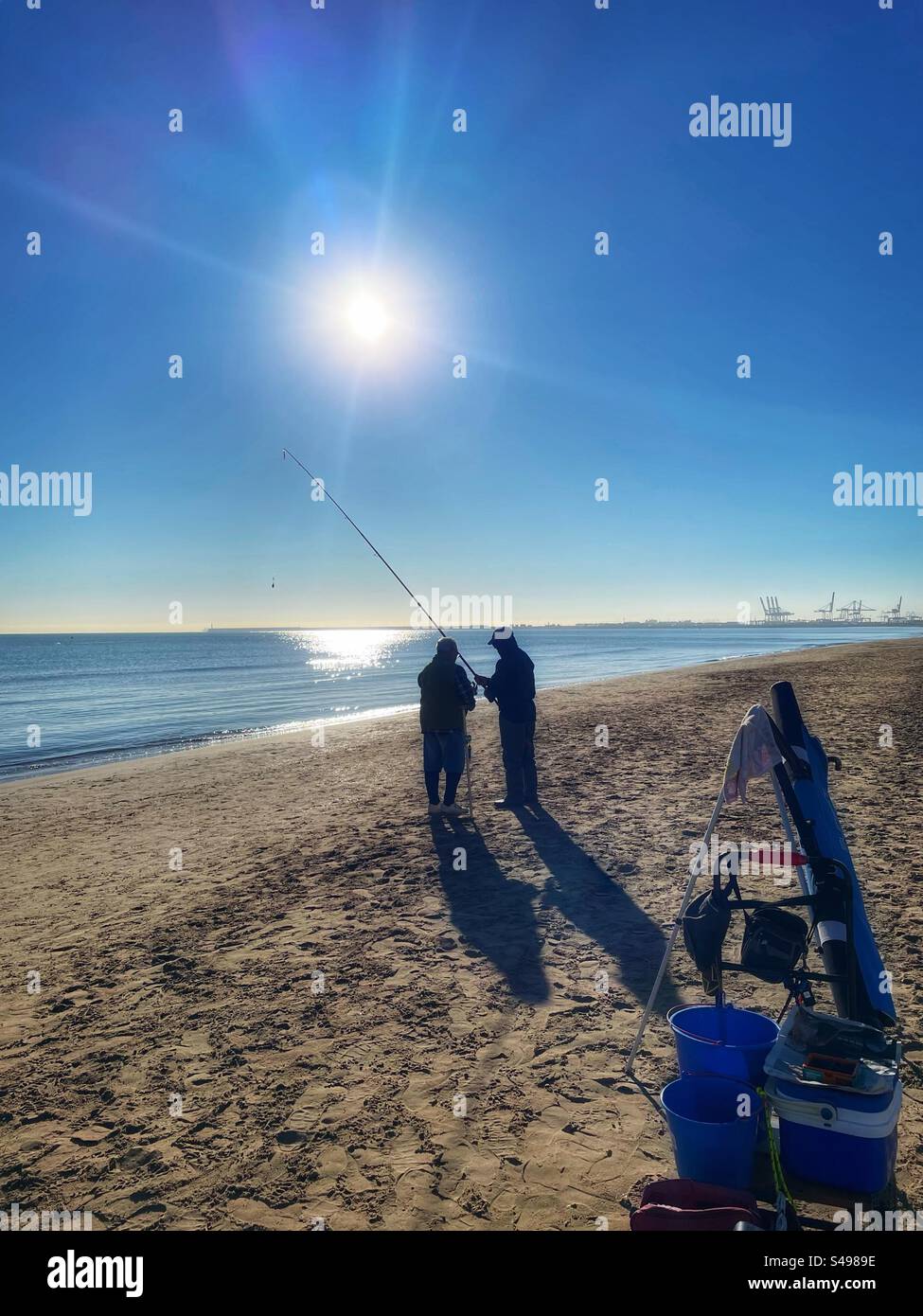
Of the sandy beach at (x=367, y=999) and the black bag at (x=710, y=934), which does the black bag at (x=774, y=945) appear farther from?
the sandy beach at (x=367, y=999)

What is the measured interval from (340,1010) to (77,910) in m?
3.96

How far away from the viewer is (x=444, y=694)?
9625 mm

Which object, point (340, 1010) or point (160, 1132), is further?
point (340, 1010)

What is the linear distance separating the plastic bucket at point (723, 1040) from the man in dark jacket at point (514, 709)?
594 cm

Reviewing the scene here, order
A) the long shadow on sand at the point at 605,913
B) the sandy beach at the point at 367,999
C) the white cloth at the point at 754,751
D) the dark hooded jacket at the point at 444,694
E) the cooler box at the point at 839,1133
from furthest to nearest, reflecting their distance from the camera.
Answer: the dark hooded jacket at the point at 444,694
the long shadow on sand at the point at 605,913
the white cloth at the point at 754,751
the sandy beach at the point at 367,999
the cooler box at the point at 839,1133

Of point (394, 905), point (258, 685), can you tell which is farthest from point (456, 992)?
point (258, 685)

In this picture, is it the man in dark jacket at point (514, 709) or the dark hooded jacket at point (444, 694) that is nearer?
the dark hooded jacket at point (444, 694)

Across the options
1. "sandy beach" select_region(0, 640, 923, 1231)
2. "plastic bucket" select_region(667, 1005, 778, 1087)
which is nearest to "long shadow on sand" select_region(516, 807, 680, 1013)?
"sandy beach" select_region(0, 640, 923, 1231)

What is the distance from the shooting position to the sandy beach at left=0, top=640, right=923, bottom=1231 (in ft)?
11.3

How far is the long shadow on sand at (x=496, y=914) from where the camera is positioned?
5457 mm

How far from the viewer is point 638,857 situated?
800 centimetres

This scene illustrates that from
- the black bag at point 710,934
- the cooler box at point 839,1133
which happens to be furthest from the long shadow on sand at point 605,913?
the cooler box at point 839,1133

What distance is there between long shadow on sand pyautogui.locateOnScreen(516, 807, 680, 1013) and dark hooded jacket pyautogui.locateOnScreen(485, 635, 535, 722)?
186cm
